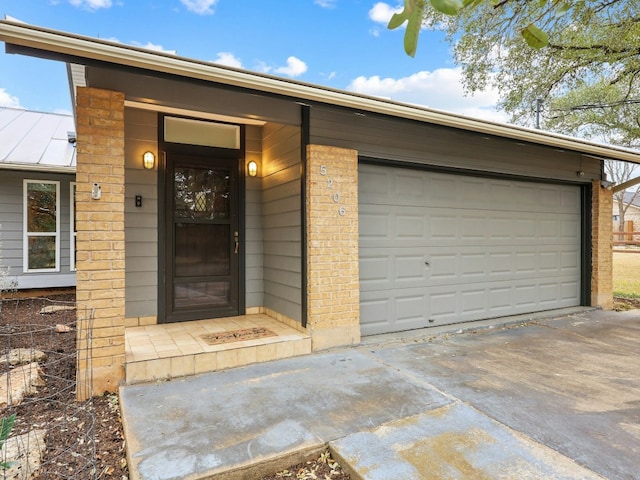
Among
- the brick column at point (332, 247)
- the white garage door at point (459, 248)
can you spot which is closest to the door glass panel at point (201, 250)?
the brick column at point (332, 247)

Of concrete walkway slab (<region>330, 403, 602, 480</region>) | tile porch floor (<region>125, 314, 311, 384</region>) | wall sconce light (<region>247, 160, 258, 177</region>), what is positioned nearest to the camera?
concrete walkway slab (<region>330, 403, 602, 480</region>)

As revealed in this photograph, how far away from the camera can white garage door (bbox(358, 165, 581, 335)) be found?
4.67 meters

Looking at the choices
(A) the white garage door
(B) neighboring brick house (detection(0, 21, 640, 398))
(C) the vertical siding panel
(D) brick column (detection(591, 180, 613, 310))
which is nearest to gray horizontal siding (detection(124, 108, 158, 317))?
(B) neighboring brick house (detection(0, 21, 640, 398))

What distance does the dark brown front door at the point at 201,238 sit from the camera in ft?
15.0

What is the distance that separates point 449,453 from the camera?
2.15 metres

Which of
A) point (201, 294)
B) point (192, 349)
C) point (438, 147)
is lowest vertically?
point (192, 349)

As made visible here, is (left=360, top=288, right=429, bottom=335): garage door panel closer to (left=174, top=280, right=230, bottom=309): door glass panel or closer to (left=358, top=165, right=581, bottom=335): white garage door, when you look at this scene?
(left=358, top=165, right=581, bottom=335): white garage door

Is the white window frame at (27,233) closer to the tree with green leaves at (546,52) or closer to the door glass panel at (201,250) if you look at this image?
the door glass panel at (201,250)

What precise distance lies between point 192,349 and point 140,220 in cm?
Result: 172

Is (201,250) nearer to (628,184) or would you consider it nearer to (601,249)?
(601,249)

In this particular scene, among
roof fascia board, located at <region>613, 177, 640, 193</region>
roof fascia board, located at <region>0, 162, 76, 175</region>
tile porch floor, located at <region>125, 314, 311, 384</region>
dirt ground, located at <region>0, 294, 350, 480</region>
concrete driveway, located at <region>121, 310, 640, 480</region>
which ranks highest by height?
roof fascia board, located at <region>0, 162, 76, 175</region>

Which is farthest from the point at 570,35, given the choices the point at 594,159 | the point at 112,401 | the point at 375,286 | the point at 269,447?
the point at 112,401

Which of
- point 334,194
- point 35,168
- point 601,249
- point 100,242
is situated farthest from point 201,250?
point 601,249

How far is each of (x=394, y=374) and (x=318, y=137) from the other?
248cm
